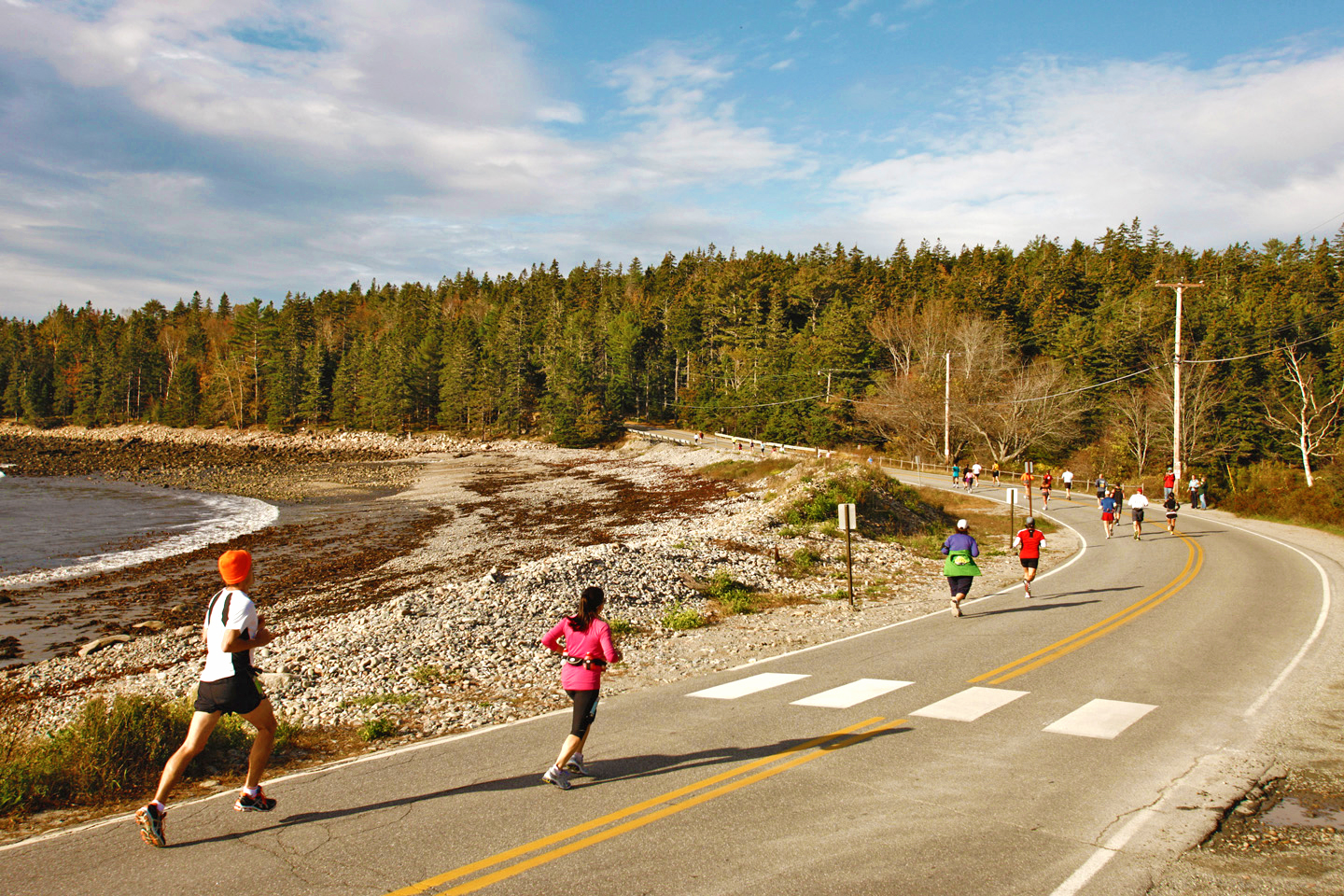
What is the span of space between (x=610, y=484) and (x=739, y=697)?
43.2 meters

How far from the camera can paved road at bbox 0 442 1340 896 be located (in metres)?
4.91

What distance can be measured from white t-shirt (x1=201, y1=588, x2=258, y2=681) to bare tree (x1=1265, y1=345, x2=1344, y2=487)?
68.9m

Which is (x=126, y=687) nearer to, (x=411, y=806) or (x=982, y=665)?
(x=411, y=806)

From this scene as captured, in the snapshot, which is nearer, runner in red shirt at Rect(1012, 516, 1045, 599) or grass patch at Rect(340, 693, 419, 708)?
grass patch at Rect(340, 693, 419, 708)

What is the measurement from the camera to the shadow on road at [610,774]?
5820mm

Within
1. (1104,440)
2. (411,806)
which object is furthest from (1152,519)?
(411,806)

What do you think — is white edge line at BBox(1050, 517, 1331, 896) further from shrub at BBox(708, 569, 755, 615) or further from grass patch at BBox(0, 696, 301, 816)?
shrub at BBox(708, 569, 755, 615)

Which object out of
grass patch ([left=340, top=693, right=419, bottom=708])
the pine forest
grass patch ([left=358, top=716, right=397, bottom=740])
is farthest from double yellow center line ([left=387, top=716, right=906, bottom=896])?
the pine forest

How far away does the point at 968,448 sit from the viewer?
63406 millimetres

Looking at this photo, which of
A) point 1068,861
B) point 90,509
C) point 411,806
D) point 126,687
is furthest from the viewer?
point 90,509

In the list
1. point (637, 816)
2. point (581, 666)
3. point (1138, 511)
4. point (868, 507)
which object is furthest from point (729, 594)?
point (1138, 511)

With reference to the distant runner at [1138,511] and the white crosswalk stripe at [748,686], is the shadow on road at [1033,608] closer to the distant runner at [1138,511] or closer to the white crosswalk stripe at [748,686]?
the white crosswalk stripe at [748,686]

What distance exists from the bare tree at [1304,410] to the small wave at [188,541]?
69580mm

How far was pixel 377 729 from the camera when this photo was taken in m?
8.63
